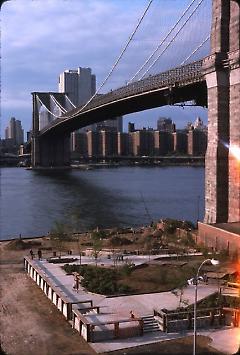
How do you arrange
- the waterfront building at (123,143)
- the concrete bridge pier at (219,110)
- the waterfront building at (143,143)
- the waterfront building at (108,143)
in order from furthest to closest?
the waterfront building at (123,143)
the waterfront building at (143,143)
the waterfront building at (108,143)
the concrete bridge pier at (219,110)

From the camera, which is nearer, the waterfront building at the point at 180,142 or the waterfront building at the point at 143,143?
the waterfront building at the point at 143,143

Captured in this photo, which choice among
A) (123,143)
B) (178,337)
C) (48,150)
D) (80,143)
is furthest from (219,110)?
(80,143)

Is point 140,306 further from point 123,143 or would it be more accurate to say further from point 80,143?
point 80,143

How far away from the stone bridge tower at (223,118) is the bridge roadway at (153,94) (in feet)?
10.8

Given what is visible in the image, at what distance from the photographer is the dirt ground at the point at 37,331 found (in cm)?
1177

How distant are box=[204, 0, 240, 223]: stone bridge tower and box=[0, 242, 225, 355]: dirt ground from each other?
1096 cm

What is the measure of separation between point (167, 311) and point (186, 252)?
8.19 meters

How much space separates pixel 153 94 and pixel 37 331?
30.4 metres

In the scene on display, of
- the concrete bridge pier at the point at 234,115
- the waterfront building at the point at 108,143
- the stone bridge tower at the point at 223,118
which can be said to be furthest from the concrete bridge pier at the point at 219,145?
the waterfront building at the point at 108,143

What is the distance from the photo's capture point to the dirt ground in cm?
1177

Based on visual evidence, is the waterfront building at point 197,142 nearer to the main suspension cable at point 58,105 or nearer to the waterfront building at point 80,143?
the waterfront building at point 80,143

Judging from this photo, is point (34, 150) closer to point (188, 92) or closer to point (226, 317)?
point (188, 92)

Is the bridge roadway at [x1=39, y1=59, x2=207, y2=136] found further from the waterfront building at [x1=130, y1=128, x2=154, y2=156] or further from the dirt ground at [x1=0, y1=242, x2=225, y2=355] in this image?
the waterfront building at [x1=130, y1=128, x2=154, y2=156]

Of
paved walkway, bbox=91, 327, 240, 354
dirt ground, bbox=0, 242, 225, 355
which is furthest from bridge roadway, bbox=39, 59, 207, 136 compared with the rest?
paved walkway, bbox=91, 327, 240, 354
